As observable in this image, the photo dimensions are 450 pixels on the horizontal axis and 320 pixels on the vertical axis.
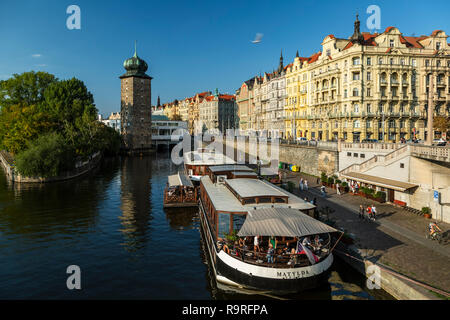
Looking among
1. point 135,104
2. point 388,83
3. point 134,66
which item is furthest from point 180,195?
point 134,66

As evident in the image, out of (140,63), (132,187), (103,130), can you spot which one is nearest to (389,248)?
(132,187)

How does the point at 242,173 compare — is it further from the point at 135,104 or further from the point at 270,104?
the point at 135,104

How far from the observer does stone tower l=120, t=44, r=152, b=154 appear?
123 meters

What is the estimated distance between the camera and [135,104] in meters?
124

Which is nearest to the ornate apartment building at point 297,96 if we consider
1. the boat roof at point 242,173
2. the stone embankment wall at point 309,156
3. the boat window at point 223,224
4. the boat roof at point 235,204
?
the stone embankment wall at point 309,156

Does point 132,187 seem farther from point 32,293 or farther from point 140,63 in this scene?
point 140,63

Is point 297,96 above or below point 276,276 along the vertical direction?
above

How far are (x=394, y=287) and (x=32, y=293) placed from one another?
18978 millimetres

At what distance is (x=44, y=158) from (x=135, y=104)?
77790 mm

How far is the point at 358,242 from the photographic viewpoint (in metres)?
20.8

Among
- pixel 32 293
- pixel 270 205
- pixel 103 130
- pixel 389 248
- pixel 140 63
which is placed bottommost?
pixel 32 293

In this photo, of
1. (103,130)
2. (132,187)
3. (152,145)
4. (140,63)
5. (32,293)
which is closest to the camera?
(32,293)

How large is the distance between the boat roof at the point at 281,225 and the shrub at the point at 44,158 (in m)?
42.8
